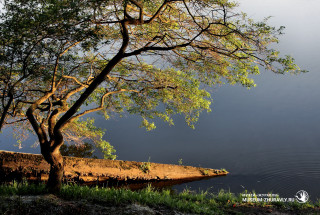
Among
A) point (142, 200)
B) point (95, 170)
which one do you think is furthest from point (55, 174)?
point (95, 170)

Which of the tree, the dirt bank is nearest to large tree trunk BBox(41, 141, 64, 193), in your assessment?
the tree

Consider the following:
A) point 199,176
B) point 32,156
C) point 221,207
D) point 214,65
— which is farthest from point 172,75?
point 199,176

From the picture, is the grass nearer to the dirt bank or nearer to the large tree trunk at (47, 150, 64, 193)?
the large tree trunk at (47, 150, 64, 193)

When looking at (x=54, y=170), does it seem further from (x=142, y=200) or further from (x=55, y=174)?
(x=142, y=200)

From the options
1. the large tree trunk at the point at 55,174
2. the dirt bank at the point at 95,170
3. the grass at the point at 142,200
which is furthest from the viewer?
the dirt bank at the point at 95,170

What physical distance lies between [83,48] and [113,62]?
95cm

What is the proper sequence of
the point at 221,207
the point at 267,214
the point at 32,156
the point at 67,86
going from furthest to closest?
1. the point at 32,156
2. the point at 67,86
3. the point at 221,207
4. the point at 267,214

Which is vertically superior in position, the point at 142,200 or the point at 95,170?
the point at 95,170

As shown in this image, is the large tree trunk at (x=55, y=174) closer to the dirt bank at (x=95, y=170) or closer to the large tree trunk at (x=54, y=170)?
the large tree trunk at (x=54, y=170)

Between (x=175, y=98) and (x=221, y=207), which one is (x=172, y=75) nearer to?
(x=175, y=98)

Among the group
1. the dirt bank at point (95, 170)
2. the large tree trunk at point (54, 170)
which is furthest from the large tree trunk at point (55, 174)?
the dirt bank at point (95, 170)

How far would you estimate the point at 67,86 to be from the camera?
31.8ft

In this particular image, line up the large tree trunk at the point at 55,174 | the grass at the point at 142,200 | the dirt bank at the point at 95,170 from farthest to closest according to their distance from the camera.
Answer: the dirt bank at the point at 95,170, the large tree trunk at the point at 55,174, the grass at the point at 142,200

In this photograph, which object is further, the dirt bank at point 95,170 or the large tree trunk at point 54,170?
A: the dirt bank at point 95,170
